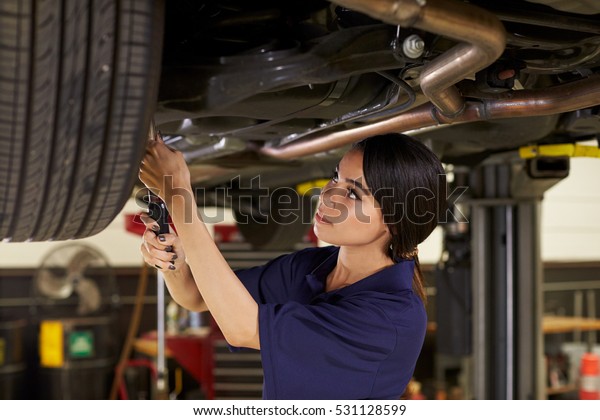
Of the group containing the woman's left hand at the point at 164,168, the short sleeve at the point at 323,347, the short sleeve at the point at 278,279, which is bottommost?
the short sleeve at the point at 323,347

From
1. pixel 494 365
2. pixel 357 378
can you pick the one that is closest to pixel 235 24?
pixel 357 378

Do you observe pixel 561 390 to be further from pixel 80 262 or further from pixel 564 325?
pixel 80 262

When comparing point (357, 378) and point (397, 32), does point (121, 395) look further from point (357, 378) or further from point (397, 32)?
point (397, 32)

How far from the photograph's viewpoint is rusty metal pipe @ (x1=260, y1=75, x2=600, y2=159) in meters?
1.30

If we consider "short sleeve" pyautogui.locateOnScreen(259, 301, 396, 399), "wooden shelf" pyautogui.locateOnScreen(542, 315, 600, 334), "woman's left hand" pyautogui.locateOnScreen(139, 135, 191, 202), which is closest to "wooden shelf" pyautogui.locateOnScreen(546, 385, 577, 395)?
"wooden shelf" pyautogui.locateOnScreen(542, 315, 600, 334)

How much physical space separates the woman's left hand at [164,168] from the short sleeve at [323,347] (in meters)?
0.24

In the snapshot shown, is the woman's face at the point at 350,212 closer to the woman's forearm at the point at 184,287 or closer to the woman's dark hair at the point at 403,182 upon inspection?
the woman's dark hair at the point at 403,182

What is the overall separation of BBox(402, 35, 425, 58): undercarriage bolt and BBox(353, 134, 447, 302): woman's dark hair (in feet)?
0.91

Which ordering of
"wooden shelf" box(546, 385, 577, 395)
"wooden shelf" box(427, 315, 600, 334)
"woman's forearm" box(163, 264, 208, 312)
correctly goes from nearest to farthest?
"woman's forearm" box(163, 264, 208, 312) < "wooden shelf" box(546, 385, 577, 395) < "wooden shelf" box(427, 315, 600, 334)

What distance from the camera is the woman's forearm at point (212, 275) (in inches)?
44.7

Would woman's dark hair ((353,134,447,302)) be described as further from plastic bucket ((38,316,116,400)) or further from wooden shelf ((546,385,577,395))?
wooden shelf ((546,385,577,395))

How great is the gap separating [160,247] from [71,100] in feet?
1.44

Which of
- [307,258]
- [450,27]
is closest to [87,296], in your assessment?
[307,258]

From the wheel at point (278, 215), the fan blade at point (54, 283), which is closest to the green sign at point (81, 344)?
the fan blade at point (54, 283)
